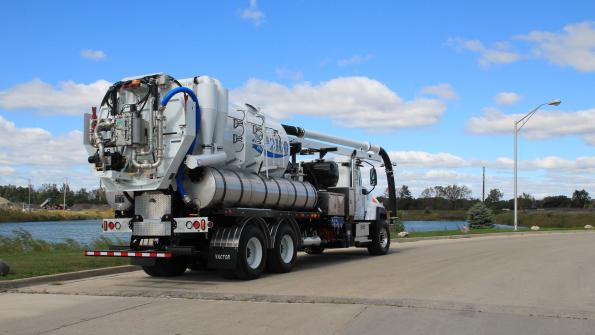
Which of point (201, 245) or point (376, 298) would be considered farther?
point (201, 245)

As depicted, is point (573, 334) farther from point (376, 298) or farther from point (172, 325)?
point (172, 325)

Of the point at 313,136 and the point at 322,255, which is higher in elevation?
the point at 313,136

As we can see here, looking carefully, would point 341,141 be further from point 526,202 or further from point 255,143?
point 526,202

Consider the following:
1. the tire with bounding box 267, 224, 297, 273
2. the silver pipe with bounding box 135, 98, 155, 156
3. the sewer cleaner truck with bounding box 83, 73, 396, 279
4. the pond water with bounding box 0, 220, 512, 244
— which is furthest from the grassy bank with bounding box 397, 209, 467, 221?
the silver pipe with bounding box 135, 98, 155, 156

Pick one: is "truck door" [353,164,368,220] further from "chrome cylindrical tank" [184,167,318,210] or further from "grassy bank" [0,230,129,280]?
"grassy bank" [0,230,129,280]

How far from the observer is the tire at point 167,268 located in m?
13.0

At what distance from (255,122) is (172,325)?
7067 mm

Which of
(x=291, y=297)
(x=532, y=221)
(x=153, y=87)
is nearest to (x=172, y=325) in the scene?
(x=291, y=297)

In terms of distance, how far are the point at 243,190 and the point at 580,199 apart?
142632 millimetres

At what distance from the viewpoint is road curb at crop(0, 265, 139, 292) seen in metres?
11.0

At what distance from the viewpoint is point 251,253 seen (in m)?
12.6

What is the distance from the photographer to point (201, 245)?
12242 mm

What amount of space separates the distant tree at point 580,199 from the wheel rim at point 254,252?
13589 cm

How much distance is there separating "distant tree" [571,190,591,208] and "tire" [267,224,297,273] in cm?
13448
